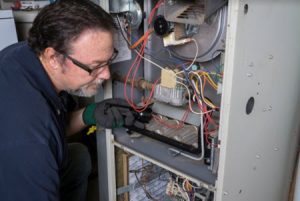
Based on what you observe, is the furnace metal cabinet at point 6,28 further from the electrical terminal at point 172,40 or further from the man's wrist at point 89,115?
the electrical terminal at point 172,40

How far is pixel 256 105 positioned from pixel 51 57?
67cm

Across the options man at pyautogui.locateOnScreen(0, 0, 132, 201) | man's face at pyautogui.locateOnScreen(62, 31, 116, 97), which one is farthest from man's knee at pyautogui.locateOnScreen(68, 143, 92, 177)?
man's face at pyautogui.locateOnScreen(62, 31, 116, 97)

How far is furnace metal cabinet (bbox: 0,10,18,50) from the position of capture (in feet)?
5.05

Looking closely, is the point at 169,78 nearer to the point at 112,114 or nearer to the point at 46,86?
the point at 112,114

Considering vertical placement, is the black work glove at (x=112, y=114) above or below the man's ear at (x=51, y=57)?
below

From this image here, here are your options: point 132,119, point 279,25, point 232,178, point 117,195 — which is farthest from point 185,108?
point 117,195

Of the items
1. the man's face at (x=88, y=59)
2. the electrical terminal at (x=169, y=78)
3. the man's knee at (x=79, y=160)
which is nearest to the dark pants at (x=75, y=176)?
the man's knee at (x=79, y=160)

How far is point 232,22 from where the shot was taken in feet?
2.58

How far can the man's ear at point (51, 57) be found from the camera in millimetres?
1005

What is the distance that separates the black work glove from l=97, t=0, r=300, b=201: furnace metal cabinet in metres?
0.07

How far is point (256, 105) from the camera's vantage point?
3.22ft

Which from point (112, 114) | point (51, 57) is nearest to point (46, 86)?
point (51, 57)

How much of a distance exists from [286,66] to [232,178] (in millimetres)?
428

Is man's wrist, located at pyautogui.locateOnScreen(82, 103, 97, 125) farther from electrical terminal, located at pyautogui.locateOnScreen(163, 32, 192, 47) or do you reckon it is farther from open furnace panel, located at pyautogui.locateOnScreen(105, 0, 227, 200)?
electrical terminal, located at pyautogui.locateOnScreen(163, 32, 192, 47)
